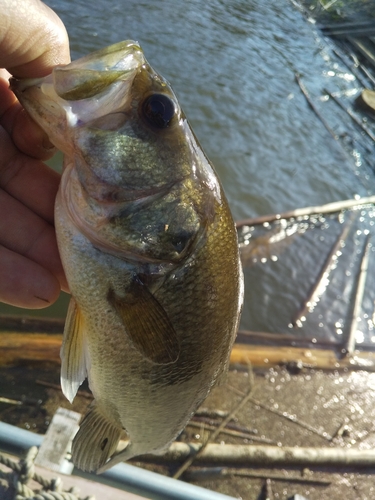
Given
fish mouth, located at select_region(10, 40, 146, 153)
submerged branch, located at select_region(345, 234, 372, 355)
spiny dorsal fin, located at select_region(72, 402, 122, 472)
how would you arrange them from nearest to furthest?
fish mouth, located at select_region(10, 40, 146, 153) → spiny dorsal fin, located at select_region(72, 402, 122, 472) → submerged branch, located at select_region(345, 234, 372, 355)

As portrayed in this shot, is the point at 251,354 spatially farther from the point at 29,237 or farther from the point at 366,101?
the point at 366,101

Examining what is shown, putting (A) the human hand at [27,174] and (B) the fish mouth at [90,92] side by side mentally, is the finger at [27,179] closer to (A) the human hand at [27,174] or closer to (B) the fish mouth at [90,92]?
(A) the human hand at [27,174]

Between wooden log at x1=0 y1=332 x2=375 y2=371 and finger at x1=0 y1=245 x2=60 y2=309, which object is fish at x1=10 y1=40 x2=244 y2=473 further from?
wooden log at x1=0 y1=332 x2=375 y2=371

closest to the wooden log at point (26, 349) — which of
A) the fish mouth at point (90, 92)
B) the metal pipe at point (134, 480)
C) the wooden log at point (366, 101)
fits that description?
the metal pipe at point (134, 480)

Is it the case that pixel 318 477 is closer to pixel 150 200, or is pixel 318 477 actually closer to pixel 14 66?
pixel 150 200

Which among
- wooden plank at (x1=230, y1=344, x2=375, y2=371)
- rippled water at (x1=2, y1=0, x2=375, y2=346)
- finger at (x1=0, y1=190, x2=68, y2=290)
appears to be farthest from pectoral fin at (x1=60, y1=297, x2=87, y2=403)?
rippled water at (x1=2, y1=0, x2=375, y2=346)

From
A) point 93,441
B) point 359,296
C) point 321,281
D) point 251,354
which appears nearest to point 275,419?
point 251,354

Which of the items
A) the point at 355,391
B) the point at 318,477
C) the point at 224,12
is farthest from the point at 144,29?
the point at 318,477
